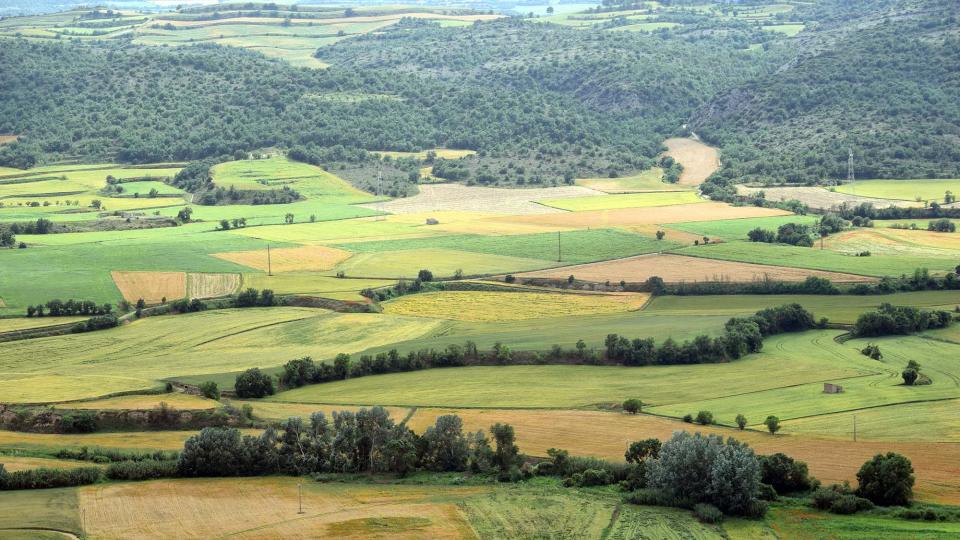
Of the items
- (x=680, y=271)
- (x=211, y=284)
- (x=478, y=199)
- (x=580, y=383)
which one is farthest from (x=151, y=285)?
(x=478, y=199)

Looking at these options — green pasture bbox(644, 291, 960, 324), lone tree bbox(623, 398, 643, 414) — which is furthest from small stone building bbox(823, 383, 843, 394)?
green pasture bbox(644, 291, 960, 324)

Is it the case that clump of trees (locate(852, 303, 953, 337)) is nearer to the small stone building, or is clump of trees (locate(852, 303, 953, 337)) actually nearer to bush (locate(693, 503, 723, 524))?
the small stone building

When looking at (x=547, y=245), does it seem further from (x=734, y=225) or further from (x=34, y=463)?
(x=34, y=463)

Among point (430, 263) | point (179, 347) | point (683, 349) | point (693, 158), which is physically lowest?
point (179, 347)

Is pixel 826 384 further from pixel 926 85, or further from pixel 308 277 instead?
pixel 926 85

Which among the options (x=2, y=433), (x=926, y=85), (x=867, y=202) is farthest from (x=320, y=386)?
(x=926, y=85)

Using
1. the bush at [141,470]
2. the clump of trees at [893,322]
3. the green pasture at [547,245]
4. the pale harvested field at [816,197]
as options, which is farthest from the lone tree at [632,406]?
the pale harvested field at [816,197]

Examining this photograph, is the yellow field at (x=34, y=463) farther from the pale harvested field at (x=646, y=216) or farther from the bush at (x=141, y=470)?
the pale harvested field at (x=646, y=216)

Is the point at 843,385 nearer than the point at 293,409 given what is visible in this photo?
No
